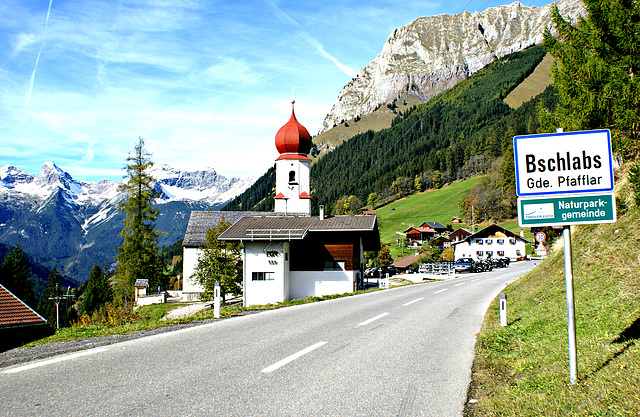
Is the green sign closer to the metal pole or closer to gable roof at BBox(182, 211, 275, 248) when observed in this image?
the metal pole

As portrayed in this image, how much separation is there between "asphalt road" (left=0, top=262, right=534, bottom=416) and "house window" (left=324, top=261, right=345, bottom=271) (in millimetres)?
26603

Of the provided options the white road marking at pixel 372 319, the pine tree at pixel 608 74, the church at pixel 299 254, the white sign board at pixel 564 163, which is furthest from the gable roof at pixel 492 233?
the white sign board at pixel 564 163

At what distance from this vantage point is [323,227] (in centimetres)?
3766

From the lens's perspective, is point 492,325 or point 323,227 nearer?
point 492,325

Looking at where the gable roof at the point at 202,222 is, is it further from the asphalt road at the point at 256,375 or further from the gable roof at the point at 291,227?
the asphalt road at the point at 256,375

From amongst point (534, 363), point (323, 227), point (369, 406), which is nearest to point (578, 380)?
point (534, 363)

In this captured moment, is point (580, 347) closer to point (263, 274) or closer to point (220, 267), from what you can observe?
point (263, 274)

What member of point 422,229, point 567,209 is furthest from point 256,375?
point 422,229

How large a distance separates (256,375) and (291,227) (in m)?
31.3

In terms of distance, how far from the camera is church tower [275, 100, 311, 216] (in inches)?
2247

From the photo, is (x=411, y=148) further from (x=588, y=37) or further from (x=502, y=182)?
(x=588, y=37)

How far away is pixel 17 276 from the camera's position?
65312 mm

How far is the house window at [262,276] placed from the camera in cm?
3516

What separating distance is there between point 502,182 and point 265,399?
11204 centimetres
